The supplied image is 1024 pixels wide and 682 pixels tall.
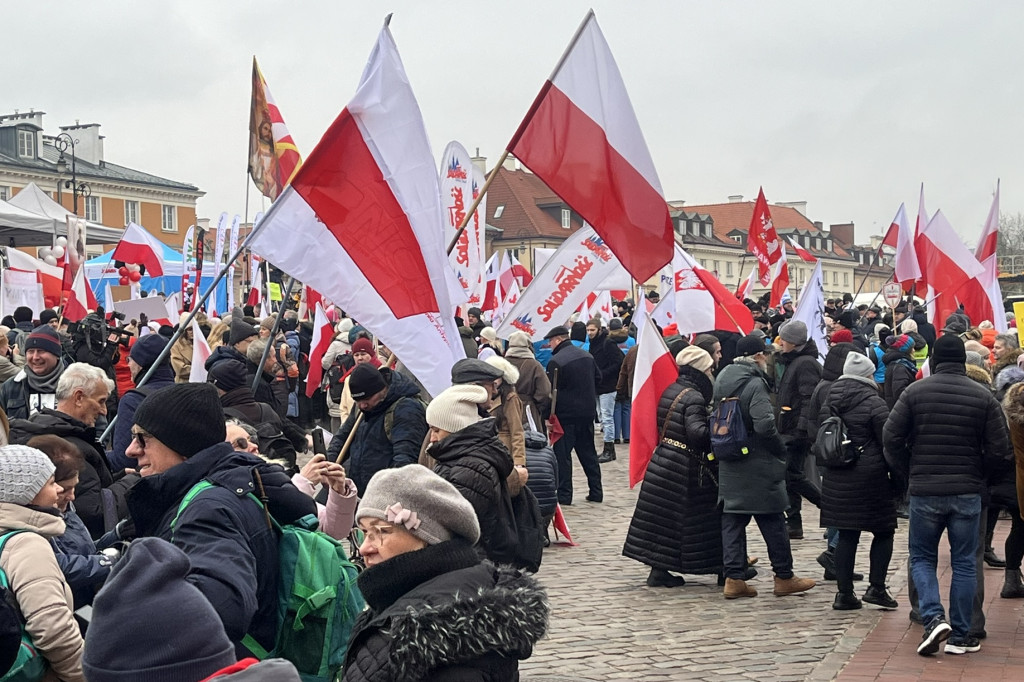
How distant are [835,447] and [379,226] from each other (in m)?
3.72

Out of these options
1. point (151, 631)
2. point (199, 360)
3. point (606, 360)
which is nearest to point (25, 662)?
point (151, 631)

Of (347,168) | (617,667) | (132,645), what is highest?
(347,168)

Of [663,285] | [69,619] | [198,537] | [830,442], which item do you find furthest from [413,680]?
[663,285]

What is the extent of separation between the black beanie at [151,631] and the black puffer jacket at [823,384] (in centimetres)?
805

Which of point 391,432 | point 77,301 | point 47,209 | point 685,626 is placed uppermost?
point 47,209

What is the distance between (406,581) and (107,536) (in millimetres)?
1929

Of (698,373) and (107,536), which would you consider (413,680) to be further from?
(698,373)

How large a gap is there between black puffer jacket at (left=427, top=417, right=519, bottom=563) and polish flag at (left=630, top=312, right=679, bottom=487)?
345 cm

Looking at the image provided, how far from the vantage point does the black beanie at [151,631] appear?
2.43m

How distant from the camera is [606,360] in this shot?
18094 mm

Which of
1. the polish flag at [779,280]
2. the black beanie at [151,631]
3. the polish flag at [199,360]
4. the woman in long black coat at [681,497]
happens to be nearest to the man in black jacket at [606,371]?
the polish flag at [779,280]

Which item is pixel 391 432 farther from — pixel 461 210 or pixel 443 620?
pixel 461 210

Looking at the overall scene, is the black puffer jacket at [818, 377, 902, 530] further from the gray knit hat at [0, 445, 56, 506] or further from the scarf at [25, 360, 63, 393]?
the gray knit hat at [0, 445, 56, 506]

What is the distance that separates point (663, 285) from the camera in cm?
2031
